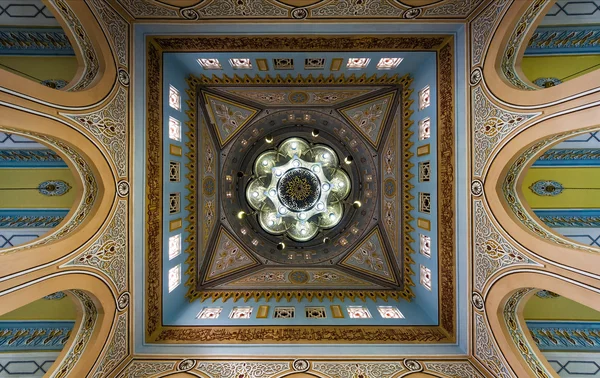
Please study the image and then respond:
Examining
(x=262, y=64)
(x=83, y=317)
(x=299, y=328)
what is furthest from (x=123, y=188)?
(x=299, y=328)

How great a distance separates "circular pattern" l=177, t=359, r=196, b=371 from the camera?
25.5 feet

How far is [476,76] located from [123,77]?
9361 mm

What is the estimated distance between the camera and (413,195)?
32.1 feet

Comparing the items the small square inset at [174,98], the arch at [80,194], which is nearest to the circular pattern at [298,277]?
the arch at [80,194]

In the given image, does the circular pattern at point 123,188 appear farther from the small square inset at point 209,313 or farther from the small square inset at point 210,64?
the small square inset at point 209,313

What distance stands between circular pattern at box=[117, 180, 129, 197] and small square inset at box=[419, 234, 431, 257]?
9235mm

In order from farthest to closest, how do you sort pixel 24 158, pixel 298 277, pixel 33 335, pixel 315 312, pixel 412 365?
pixel 298 277, pixel 315 312, pixel 33 335, pixel 24 158, pixel 412 365

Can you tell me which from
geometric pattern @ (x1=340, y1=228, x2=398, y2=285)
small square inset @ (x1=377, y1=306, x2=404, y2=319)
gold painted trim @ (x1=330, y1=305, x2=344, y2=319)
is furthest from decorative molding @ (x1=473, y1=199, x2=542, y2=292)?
gold painted trim @ (x1=330, y1=305, x2=344, y2=319)

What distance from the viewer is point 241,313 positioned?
957 cm

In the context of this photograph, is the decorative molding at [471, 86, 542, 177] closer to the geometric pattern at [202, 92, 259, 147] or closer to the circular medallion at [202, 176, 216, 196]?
the geometric pattern at [202, 92, 259, 147]

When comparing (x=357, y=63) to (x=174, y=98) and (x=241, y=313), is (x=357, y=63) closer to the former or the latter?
(x=174, y=98)

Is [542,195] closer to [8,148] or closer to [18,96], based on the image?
[18,96]

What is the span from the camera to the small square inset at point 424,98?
884cm

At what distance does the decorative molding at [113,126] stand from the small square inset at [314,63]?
18.2ft
